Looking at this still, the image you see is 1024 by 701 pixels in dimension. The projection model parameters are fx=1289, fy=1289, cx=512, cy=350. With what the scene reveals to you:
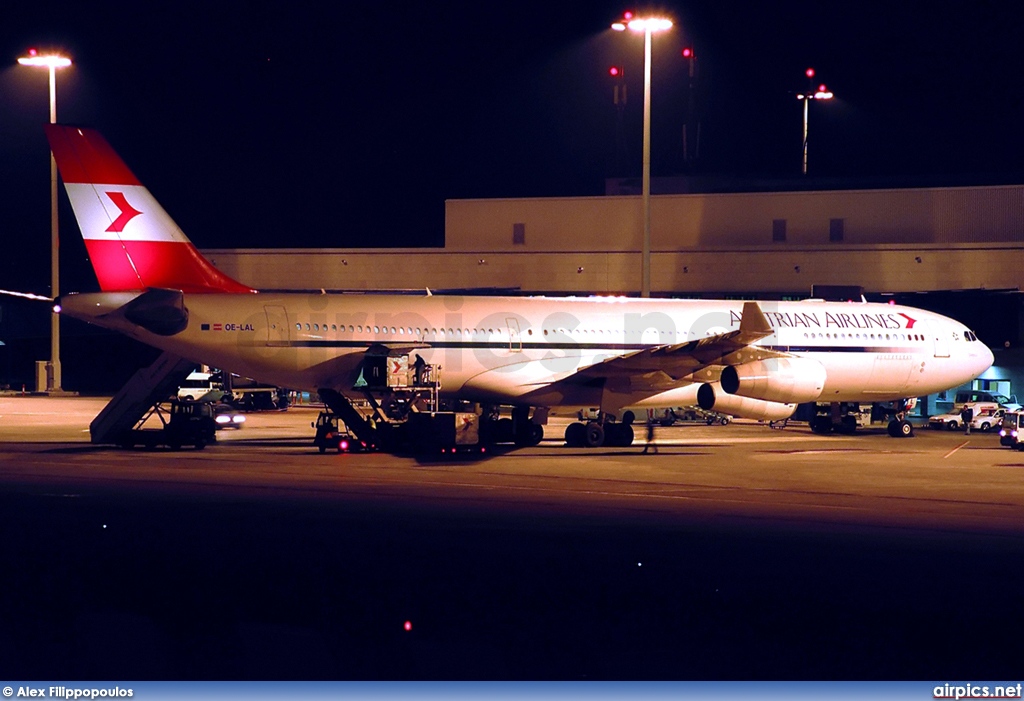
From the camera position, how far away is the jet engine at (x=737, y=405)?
3600cm

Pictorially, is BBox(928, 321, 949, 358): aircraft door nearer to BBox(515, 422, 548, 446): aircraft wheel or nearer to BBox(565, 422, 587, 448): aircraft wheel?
BBox(565, 422, 587, 448): aircraft wheel

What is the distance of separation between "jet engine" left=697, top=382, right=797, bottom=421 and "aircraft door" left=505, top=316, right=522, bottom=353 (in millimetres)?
5327

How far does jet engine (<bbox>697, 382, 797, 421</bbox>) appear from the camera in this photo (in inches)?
1417

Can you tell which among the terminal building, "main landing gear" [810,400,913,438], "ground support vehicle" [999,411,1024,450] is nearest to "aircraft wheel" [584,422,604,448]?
"main landing gear" [810,400,913,438]

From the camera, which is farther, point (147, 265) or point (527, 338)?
point (527, 338)

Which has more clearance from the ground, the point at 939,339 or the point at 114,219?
the point at 114,219

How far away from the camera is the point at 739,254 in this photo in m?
60.3

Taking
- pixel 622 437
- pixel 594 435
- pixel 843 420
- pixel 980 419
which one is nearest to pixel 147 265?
pixel 594 435

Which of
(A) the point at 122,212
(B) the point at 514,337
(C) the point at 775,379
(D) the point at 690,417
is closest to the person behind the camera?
(A) the point at 122,212

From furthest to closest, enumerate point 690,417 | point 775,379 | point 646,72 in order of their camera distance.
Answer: point 690,417, point 646,72, point 775,379

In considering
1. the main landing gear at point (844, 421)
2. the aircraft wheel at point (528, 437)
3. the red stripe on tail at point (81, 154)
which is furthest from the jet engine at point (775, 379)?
the red stripe on tail at point (81, 154)

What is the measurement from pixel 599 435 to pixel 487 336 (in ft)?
14.7

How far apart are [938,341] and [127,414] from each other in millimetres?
25945

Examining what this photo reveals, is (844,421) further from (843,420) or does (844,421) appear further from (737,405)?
(737,405)
